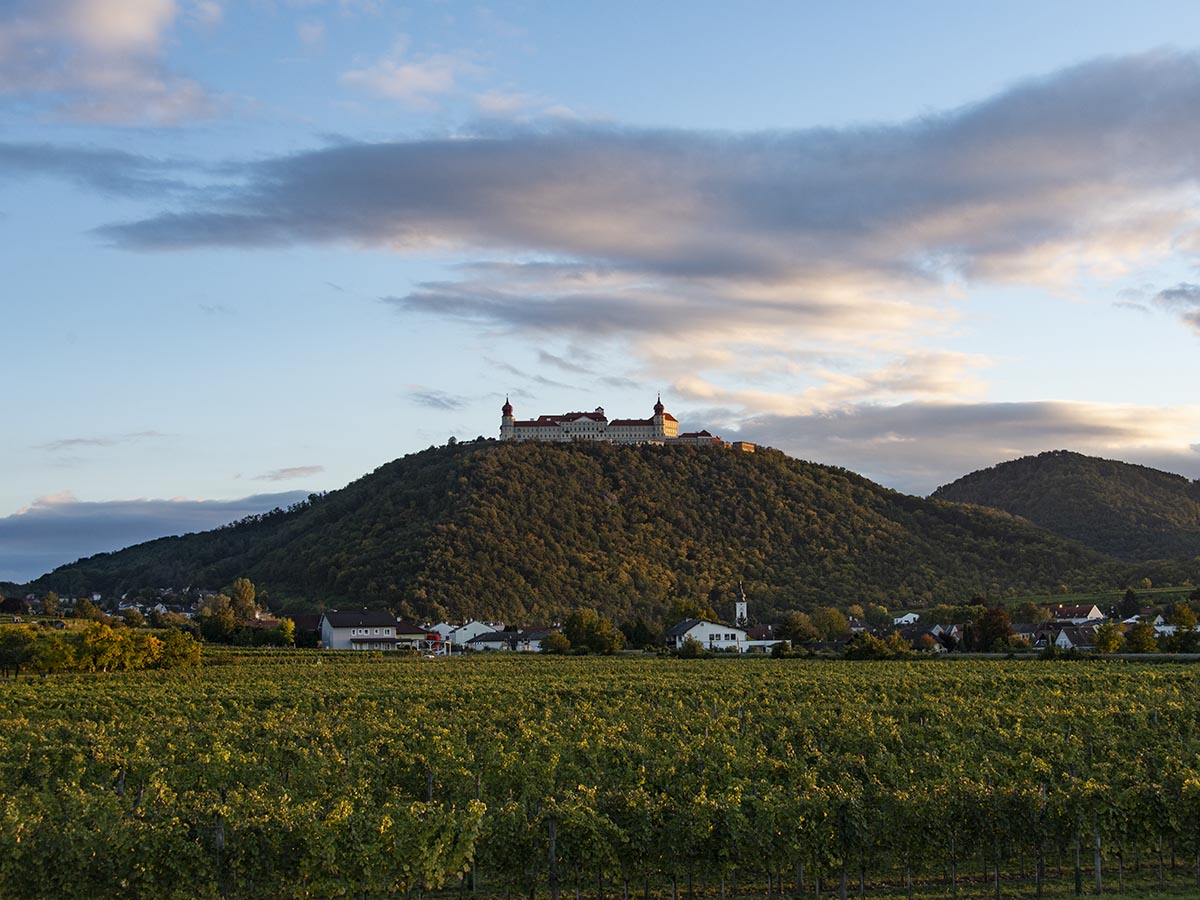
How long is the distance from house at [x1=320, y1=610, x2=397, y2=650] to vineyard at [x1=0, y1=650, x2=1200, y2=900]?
180ft

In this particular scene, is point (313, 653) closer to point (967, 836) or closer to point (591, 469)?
point (967, 836)

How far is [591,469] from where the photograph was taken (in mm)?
154250

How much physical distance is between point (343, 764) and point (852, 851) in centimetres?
1241

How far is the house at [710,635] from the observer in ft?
327

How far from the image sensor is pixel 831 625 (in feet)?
355

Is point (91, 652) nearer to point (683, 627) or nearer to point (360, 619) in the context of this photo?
point (360, 619)

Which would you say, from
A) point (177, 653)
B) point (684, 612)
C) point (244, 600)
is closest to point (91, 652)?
point (177, 653)

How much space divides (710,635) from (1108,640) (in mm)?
36136

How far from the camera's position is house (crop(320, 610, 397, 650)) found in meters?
96.7

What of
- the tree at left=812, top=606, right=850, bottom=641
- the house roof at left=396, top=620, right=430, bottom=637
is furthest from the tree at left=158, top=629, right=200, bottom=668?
the tree at left=812, top=606, right=850, bottom=641

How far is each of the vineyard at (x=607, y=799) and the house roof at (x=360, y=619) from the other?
5631cm

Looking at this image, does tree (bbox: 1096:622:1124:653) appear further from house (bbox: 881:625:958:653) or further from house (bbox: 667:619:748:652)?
house (bbox: 667:619:748:652)

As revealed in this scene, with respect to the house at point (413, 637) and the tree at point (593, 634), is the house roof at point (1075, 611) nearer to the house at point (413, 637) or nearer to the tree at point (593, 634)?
the tree at point (593, 634)

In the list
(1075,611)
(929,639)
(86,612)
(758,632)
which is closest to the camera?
(929,639)
